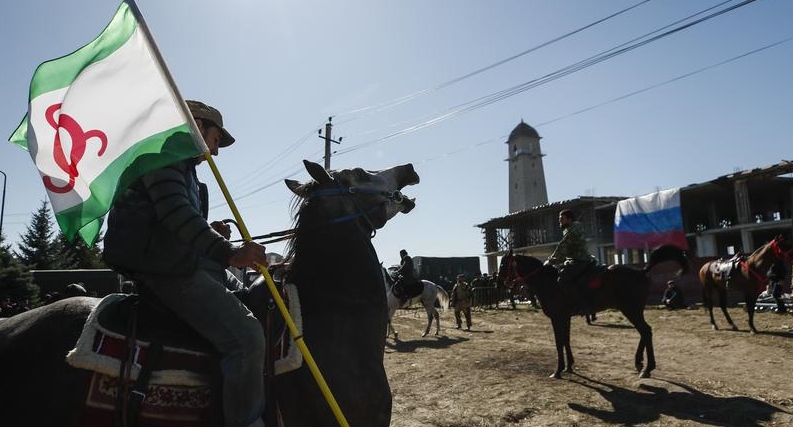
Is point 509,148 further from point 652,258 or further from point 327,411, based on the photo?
point 327,411

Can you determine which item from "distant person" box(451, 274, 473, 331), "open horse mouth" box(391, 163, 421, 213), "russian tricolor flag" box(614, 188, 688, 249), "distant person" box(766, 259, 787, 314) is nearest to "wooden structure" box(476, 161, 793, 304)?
"russian tricolor flag" box(614, 188, 688, 249)

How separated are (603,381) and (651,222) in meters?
15.5

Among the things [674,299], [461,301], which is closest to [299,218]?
[461,301]

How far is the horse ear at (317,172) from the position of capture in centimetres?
293

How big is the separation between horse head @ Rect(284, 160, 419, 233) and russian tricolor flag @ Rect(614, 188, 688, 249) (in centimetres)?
1962

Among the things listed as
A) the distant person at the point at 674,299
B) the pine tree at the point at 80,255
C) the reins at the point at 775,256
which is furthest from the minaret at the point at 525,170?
the reins at the point at 775,256

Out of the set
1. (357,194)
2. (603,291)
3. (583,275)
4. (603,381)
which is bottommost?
(603,381)

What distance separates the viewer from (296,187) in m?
3.12

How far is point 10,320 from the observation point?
102 inches

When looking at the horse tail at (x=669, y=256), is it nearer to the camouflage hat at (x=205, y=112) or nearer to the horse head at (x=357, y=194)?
the horse head at (x=357, y=194)

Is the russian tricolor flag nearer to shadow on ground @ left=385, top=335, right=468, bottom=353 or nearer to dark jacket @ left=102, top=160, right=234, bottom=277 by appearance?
shadow on ground @ left=385, top=335, right=468, bottom=353

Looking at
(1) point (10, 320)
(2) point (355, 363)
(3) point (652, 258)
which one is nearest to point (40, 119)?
(1) point (10, 320)

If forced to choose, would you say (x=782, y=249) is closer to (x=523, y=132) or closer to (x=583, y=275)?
(x=583, y=275)

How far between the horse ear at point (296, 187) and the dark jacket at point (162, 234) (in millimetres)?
811
